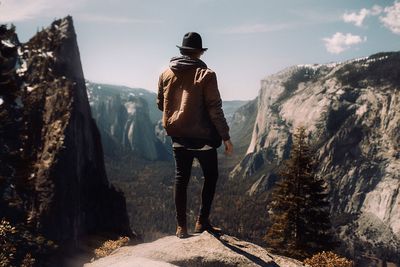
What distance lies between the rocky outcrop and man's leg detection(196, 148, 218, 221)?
585 mm

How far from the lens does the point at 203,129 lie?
8852 mm

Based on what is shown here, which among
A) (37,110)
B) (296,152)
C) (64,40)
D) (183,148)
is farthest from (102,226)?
(183,148)

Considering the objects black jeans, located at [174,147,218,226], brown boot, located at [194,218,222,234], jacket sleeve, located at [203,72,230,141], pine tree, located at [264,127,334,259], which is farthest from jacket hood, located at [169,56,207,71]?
pine tree, located at [264,127,334,259]

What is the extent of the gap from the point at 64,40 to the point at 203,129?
79307 mm

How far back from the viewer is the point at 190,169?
9.20 m

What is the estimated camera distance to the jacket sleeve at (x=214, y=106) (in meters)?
8.72

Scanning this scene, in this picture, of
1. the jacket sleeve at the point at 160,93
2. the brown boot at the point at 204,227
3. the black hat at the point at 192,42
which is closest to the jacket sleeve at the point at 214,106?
the black hat at the point at 192,42

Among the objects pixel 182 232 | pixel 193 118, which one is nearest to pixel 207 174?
pixel 193 118

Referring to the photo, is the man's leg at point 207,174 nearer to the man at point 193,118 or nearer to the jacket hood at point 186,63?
the man at point 193,118

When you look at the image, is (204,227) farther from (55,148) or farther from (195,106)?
(55,148)

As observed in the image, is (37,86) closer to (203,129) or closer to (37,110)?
(37,110)

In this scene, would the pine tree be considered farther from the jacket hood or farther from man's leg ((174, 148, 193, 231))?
the jacket hood

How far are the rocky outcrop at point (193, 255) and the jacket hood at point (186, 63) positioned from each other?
346cm

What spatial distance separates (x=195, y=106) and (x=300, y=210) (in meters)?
24.8
